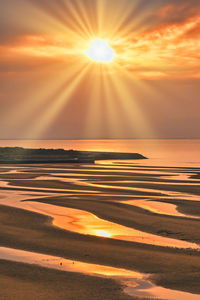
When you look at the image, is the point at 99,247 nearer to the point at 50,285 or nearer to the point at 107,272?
the point at 107,272

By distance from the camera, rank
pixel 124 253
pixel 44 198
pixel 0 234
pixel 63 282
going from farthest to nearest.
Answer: pixel 44 198, pixel 0 234, pixel 124 253, pixel 63 282

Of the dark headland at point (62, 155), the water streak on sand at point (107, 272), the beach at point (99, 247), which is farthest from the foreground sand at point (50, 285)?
the dark headland at point (62, 155)

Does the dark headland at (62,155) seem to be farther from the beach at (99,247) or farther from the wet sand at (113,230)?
the beach at (99,247)

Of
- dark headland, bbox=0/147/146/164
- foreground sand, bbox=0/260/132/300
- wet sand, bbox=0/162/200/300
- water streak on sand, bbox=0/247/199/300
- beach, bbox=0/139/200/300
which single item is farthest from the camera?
dark headland, bbox=0/147/146/164

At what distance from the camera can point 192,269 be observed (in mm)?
13625

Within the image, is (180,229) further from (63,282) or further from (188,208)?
(63,282)

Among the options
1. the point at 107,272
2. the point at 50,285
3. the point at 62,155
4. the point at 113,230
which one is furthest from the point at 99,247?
the point at 62,155

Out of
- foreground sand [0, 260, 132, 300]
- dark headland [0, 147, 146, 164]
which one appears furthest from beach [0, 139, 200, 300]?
dark headland [0, 147, 146, 164]

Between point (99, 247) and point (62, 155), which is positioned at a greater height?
point (62, 155)

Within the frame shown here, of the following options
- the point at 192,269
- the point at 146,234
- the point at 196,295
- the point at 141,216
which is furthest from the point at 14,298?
the point at 141,216

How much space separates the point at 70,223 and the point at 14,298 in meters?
10.5

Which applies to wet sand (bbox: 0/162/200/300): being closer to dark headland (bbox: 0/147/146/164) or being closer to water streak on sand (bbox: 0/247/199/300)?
water streak on sand (bbox: 0/247/199/300)

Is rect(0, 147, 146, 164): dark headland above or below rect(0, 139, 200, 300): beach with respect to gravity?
above

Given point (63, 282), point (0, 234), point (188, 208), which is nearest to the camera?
point (63, 282)
